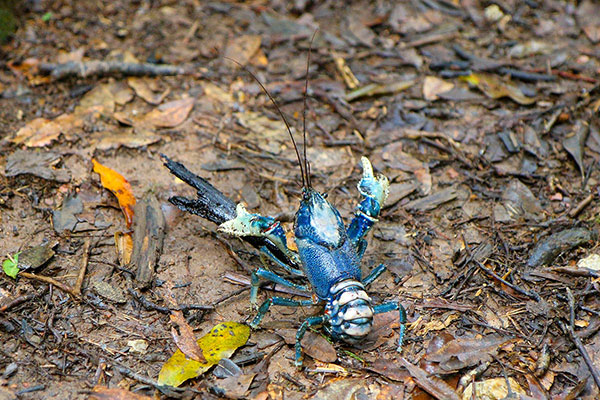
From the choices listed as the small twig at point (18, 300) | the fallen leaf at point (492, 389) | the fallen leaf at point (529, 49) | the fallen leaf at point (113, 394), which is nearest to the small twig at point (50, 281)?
the small twig at point (18, 300)

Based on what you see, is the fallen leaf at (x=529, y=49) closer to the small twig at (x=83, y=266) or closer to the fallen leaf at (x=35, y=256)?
the small twig at (x=83, y=266)

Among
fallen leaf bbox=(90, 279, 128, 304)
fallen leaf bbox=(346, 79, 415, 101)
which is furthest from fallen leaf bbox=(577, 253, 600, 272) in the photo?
fallen leaf bbox=(90, 279, 128, 304)

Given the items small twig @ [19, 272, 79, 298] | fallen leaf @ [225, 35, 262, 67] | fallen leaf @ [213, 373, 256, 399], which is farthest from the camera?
fallen leaf @ [225, 35, 262, 67]

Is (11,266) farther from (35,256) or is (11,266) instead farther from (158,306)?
(158,306)

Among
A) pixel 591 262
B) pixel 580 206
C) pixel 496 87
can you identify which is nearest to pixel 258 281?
pixel 591 262

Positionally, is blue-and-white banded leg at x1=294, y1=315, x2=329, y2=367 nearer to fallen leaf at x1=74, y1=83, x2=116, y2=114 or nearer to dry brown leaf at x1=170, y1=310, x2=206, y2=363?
dry brown leaf at x1=170, y1=310, x2=206, y2=363

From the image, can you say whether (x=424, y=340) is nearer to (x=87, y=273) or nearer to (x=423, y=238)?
(x=423, y=238)
